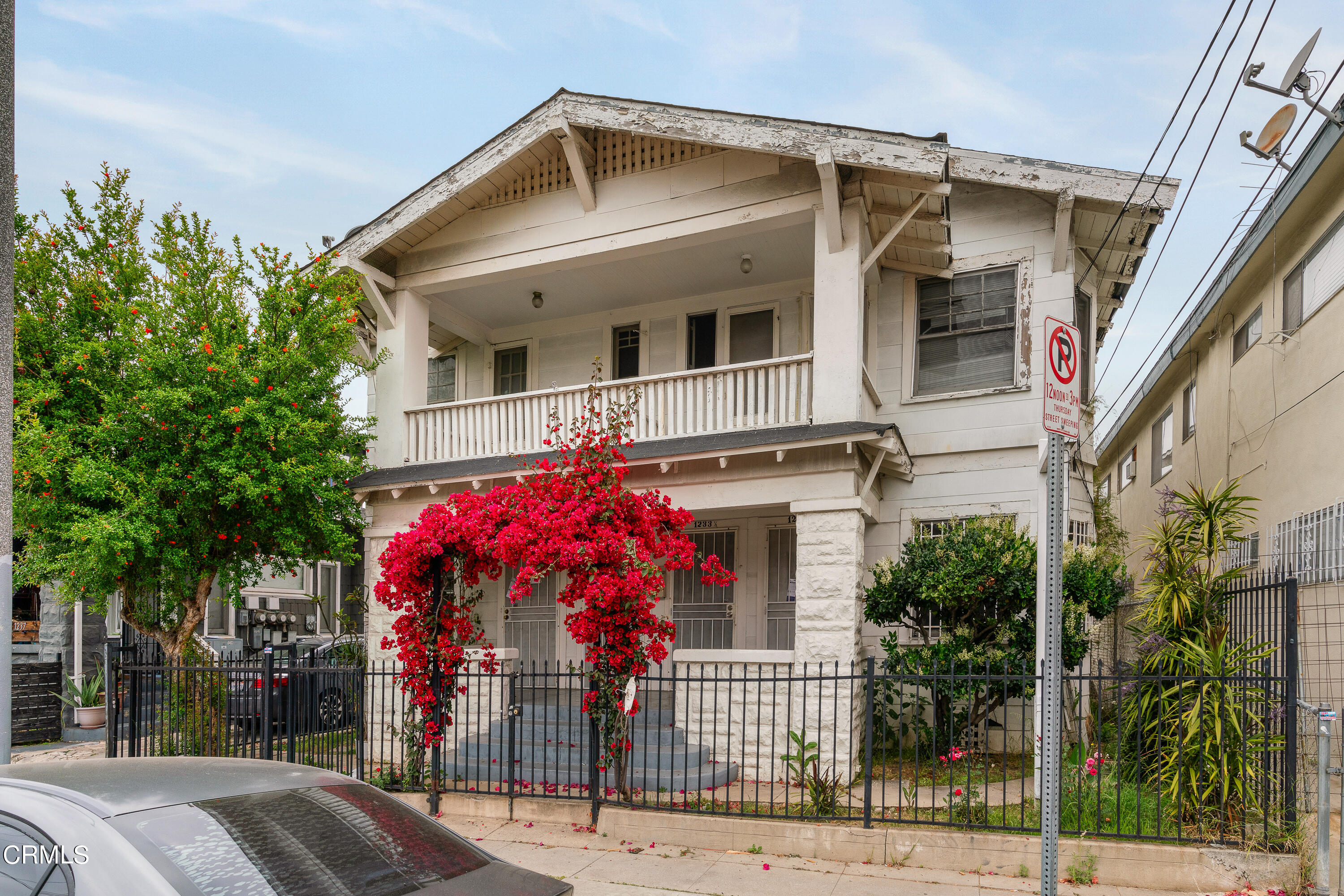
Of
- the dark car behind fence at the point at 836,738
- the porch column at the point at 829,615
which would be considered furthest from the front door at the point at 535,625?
the porch column at the point at 829,615

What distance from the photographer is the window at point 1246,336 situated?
Answer: 12383mm

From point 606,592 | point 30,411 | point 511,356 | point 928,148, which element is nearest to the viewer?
point 606,592

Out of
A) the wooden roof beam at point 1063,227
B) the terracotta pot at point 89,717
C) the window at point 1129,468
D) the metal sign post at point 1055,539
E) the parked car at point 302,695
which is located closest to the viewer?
the metal sign post at point 1055,539

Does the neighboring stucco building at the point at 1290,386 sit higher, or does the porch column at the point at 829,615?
the neighboring stucco building at the point at 1290,386

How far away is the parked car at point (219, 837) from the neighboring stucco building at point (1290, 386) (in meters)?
8.22

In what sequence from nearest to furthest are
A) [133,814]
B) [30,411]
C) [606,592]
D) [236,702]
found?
[133,814] < [606,592] < [30,411] < [236,702]

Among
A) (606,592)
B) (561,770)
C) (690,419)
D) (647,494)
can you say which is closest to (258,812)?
(606,592)

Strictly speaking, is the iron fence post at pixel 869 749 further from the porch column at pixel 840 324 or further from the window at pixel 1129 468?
the window at pixel 1129 468

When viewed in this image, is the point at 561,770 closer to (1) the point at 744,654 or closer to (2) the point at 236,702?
(1) the point at 744,654

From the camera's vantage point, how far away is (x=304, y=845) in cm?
311

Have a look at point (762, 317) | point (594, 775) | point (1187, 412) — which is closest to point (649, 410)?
point (762, 317)

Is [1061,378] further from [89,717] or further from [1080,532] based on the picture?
[89,717]

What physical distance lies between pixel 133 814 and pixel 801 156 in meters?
8.97

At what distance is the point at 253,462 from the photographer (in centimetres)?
1079
